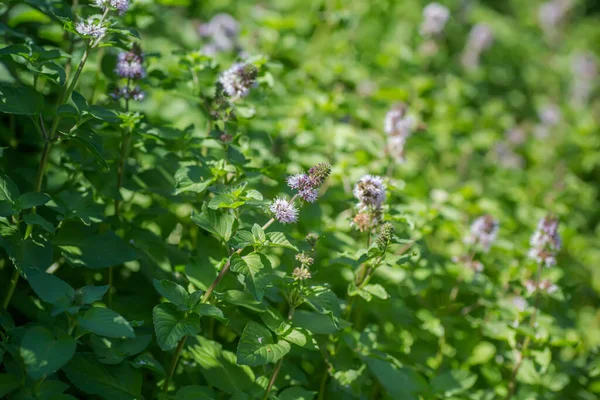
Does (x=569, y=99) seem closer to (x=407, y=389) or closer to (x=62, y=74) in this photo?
(x=407, y=389)

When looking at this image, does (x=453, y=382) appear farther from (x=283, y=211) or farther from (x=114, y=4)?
(x=114, y=4)

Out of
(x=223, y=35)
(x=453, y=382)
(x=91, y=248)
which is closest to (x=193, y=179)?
(x=91, y=248)

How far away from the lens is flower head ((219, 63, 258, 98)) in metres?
2.40

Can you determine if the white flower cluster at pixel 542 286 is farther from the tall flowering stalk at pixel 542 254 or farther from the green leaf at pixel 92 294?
the green leaf at pixel 92 294

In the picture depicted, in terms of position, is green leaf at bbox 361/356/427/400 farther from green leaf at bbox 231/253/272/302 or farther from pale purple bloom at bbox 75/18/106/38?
pale purple bloom at bbox 75/18/106/38

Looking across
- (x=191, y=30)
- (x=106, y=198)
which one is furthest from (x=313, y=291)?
(x=191, y=30)

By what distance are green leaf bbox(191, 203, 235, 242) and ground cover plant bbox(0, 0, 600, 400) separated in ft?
0.03

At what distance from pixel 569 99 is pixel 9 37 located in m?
6.75

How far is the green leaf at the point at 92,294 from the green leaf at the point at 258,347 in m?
0.48

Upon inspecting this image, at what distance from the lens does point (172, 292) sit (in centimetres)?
191

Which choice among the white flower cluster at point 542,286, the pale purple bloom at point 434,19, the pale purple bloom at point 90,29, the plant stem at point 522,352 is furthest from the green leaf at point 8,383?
the pale purple bloom at point 434,19

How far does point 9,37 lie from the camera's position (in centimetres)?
292

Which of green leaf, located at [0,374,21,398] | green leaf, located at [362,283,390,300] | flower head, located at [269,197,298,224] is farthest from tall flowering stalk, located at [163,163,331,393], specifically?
green leaf, located at [0,374,21,398]

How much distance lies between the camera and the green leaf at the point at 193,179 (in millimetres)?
2141
